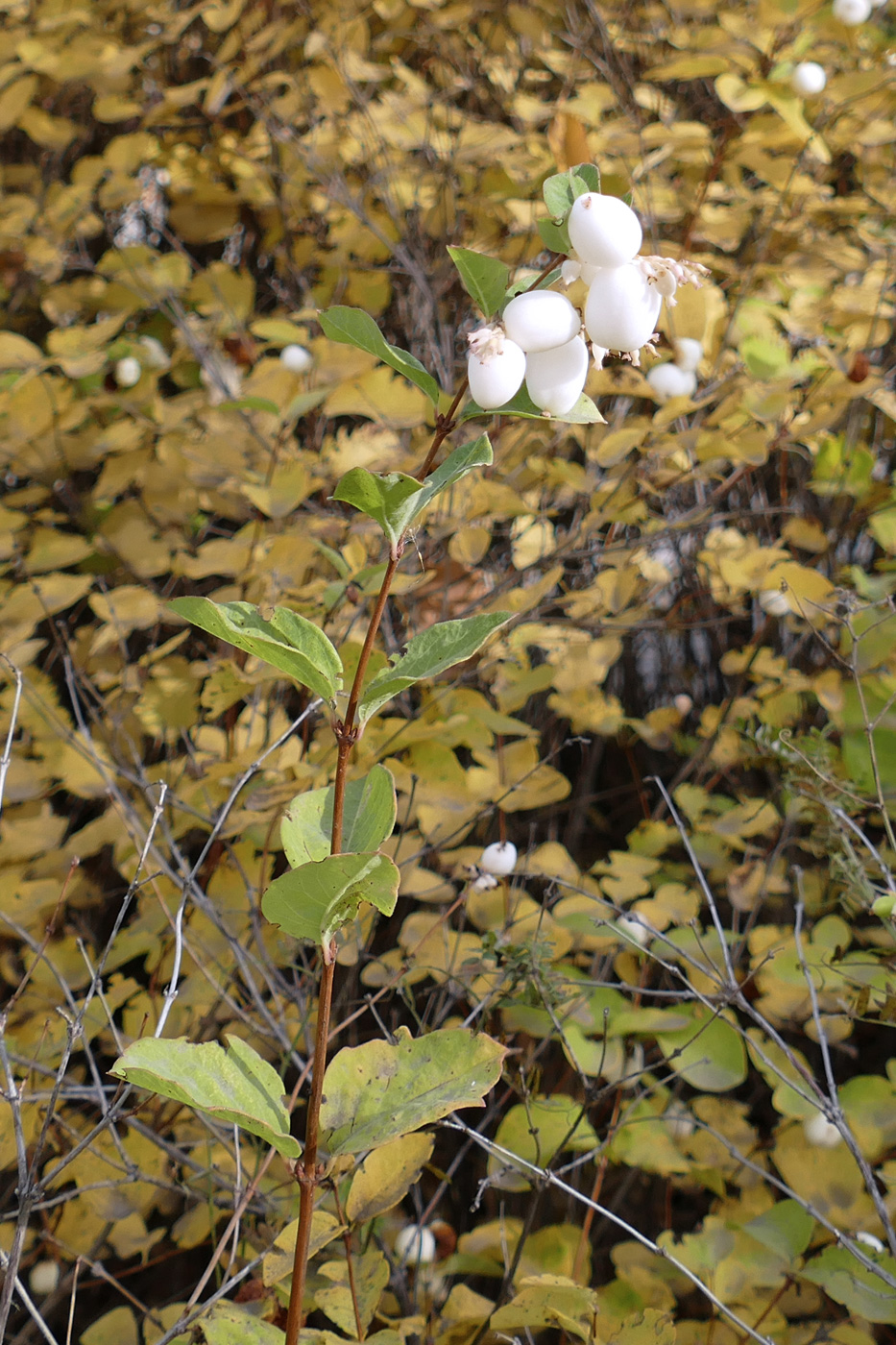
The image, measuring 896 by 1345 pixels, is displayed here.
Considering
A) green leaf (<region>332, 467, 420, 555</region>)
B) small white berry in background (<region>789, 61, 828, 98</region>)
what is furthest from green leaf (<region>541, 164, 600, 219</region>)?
small white berry in background (<region>789, 61, 828, 98</region>)

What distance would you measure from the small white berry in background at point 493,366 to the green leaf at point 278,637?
0.37 feet

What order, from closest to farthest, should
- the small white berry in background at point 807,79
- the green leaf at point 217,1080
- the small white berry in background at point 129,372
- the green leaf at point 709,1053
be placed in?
1. the green leaf at point 217,1080
2. the green leaf at point 709,1053
3. the small white berry in background at point 807,79
4. the small white berry in background at point 129,372

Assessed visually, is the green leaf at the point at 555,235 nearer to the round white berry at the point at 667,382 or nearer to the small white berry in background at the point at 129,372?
the round white berry at the point at 667,382

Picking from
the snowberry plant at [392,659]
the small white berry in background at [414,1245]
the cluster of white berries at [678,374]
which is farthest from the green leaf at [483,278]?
the small white berry in background at [414,1245]

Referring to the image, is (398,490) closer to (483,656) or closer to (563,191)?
(563,191)

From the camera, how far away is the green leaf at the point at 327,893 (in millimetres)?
356

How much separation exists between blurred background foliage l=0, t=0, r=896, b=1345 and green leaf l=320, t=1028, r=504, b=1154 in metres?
0.12

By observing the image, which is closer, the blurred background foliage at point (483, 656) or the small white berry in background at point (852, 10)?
the blurred background foliage at point (483, 656)

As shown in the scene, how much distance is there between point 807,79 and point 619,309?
0.88 meters

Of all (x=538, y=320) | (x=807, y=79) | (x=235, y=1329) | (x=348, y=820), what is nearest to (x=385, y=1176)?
(x=235, y=1329)

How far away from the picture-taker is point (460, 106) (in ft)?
4.44

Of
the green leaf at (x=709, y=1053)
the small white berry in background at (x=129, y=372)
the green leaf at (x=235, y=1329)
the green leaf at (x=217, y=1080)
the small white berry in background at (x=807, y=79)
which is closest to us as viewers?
the green leaf at (x=217, y=1080)

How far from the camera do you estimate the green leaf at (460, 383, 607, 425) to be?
393mm

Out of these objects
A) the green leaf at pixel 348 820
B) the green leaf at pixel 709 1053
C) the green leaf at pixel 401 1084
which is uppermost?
the green leaf at pixel 348 820
